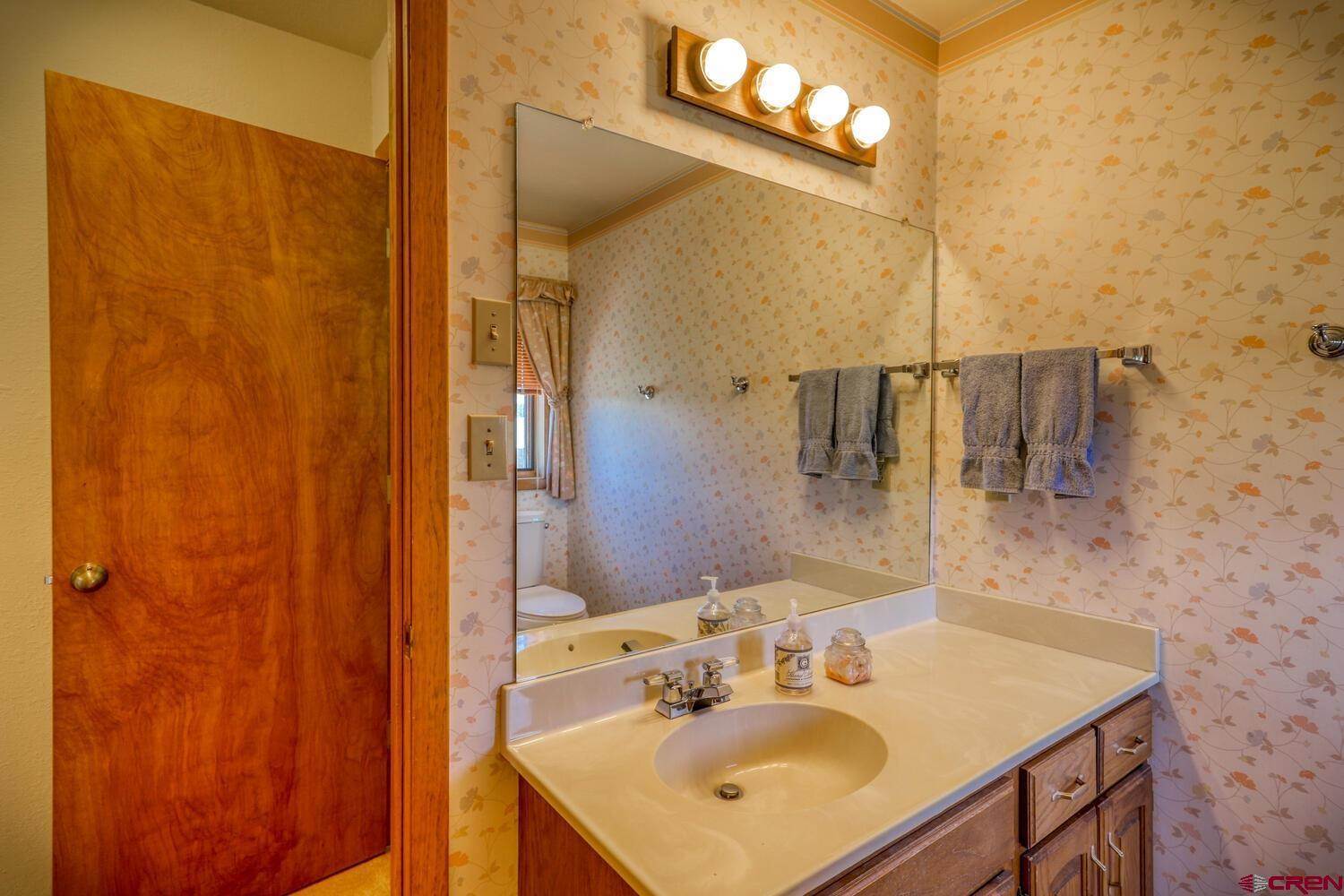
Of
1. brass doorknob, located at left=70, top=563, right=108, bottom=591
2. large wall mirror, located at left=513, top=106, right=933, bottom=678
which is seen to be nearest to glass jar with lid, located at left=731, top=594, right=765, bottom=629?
large wall mirror, located at left=513, top=106, right=933, bottom=678

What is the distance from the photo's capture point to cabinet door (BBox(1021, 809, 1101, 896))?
40.7 inches

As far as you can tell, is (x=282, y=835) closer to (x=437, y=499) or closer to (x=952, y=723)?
(x=437, y=499)

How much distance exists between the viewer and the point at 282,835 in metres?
1.68

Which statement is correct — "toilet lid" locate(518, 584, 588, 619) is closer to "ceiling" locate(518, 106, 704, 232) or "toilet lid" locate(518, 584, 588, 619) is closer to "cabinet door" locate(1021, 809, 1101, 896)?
"ceiling" locate(518, 106, 704, 232)

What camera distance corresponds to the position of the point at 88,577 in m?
1.38

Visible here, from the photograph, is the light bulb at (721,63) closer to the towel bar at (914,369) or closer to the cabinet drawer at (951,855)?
the towel bar at (914,369)

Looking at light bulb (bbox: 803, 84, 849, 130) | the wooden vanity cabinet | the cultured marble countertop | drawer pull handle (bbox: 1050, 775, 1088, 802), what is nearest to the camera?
the cultured marble countertop

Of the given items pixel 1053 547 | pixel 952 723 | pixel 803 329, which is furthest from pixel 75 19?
pixel 1053 547

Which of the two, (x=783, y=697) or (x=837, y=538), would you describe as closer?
(x=783, y=697)

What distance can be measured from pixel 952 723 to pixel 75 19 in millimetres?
2614

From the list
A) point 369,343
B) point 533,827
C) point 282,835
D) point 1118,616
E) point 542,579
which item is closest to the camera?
point 533,827

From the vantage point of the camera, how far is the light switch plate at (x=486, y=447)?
1.02m

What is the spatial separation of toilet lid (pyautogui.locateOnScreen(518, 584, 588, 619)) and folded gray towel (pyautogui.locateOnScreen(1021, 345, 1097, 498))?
42.4 inches

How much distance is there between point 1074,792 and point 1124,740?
0.81 ft
